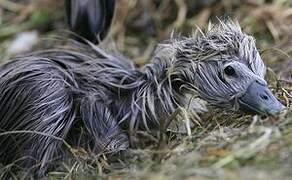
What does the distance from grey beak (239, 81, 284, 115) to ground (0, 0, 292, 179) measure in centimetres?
4

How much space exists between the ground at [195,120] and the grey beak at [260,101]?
41 mm

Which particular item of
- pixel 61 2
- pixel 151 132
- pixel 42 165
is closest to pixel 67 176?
pixel 42 165

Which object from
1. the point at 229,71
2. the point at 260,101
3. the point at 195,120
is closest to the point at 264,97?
the point at 260,101

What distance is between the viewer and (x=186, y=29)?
4.60m

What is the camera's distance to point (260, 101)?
2.77 metres

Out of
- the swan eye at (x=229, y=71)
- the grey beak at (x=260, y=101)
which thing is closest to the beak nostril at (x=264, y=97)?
the grey beak at (x=260, y=101)

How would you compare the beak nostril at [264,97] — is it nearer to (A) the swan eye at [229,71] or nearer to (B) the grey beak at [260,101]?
(B) the grey beak at [260,101]

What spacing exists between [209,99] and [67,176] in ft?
1.91

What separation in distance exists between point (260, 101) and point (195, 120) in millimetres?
325

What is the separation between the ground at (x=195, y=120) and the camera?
2266mm

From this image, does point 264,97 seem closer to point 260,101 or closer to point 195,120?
point 260,101

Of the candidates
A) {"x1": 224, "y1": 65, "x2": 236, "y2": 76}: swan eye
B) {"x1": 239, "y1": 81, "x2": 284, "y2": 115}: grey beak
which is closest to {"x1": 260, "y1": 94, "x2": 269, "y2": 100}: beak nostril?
{"x1": 239, "y1": 81, "x2": 284, "y2": 115}: grey beak

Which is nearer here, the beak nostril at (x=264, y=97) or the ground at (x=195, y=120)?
the ground at (x=195, y=120)

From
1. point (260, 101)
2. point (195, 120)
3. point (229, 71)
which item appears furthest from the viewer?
point (195, 120)
